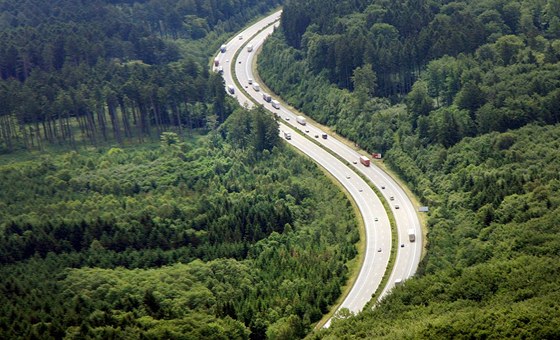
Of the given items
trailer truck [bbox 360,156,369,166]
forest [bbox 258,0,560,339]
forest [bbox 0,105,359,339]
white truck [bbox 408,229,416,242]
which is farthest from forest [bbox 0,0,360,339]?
forest [bbox 258,0,560,339]

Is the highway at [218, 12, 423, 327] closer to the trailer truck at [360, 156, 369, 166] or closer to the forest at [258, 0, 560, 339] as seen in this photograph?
the trailer truck at [360, 156, 369, 166]

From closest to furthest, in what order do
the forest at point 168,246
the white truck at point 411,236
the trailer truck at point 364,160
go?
the forest at point 168,246
the white truck at point 411,236
the trailer truck at point 364,160

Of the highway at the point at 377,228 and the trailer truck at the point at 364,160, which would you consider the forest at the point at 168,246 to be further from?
the trailer truck at the point at 364,160

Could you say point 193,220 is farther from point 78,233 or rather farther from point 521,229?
point 521,229

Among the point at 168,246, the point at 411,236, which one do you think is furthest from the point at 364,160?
the point at 168,246

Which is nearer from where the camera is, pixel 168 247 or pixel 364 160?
pixel 168 247

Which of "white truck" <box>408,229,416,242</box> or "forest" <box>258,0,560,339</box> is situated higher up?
"forest" <box>258,0,560,339</box>

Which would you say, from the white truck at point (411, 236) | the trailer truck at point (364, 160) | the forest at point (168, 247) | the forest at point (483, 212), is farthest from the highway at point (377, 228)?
the forest at point (483, 212)

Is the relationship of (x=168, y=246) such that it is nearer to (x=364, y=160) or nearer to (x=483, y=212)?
(x=364, y=160)

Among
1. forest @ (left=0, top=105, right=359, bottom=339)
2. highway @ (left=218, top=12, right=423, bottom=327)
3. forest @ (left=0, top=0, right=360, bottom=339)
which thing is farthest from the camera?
highway @ (left=218, top=12, right=423, bottom=327)

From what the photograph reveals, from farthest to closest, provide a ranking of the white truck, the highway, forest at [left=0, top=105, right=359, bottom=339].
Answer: the white truck
the highway
forest at [left=0, top=105, right=359, bottom=339]

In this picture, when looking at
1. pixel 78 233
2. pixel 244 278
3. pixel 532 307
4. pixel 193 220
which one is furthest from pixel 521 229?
pixel 78 233
